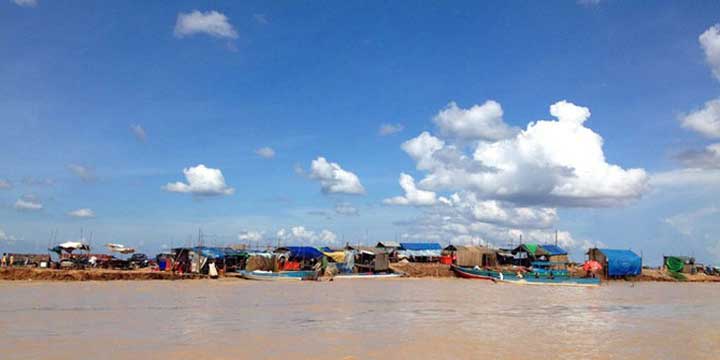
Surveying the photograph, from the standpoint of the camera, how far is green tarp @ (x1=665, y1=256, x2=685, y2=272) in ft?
193

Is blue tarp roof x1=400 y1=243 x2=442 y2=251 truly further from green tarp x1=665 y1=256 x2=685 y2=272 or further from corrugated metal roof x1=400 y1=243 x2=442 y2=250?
green tarp x1=665 y1=256 x2=685 y2=272

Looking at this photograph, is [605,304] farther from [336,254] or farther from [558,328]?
[336,254]

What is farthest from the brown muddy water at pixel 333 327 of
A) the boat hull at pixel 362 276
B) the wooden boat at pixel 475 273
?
the boat hull at pixel 362 276

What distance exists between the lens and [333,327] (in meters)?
15.6

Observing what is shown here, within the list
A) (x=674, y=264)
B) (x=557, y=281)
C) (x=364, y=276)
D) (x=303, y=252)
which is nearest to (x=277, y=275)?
(x=303, y=252)

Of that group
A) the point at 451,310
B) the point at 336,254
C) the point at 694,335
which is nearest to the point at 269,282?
the point at 336,254

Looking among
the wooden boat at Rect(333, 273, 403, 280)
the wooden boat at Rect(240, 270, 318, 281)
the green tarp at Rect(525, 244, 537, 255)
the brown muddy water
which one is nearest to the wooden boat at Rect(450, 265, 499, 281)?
the wooden boat at Rect(333, 273, 403, 280)

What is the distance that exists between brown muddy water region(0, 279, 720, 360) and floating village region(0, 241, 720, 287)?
12.3 m

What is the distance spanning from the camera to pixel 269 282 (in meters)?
37.2

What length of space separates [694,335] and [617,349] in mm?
4298

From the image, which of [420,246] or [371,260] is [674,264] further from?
[371,260]

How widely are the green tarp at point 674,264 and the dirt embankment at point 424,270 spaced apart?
2655 cm

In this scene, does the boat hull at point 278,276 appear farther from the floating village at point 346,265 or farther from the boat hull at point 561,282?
the boat hull at point 561,282

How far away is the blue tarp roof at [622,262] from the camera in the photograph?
51.0 m
